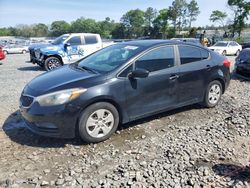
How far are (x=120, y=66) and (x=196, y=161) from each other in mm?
1912

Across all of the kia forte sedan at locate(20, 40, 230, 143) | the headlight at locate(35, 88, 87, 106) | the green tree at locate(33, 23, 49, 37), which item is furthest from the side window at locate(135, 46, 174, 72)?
the green tree at locate(33, 23, 49, 37)

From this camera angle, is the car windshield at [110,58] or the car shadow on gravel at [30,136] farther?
the car windshield at [110,58]

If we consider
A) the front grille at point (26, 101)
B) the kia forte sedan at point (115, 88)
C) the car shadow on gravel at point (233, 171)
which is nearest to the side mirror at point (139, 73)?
the kia forte sedan at point (115, 88)

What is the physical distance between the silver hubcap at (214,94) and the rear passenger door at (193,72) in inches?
11.3

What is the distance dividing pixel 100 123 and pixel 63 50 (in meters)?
8.88

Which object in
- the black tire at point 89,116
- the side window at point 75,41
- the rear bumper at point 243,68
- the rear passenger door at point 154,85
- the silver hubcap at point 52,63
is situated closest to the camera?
the black tire at point 89,116

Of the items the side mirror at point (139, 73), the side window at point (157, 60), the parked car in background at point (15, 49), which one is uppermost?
the side window at point (157, 60)

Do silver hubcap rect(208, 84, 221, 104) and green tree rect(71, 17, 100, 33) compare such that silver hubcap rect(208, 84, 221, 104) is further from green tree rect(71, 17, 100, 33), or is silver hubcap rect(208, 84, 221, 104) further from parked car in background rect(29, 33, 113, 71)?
green tree rect(71, 17, 100, 33)

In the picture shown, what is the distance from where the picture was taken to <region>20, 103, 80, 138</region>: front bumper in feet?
13.0

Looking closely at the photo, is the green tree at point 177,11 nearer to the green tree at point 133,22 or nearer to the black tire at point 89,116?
the green tree at point 133,22

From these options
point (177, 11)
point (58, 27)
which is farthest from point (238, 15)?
point (58, 27)

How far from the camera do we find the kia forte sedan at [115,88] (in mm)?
4016

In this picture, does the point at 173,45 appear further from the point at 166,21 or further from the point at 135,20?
the point at 135,20

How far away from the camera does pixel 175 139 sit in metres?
4.46
